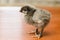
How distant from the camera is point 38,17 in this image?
3.14 ft

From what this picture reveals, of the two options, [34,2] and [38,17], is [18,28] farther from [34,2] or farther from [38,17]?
[34,2]

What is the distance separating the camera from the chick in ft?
3.13

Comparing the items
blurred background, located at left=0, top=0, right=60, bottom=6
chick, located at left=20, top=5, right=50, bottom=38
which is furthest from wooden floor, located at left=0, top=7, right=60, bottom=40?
blurred background, located at left=0, top=0, right=60, bottom=6

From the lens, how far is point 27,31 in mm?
1057

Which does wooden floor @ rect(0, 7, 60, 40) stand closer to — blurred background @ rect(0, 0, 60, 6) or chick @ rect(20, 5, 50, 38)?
chick @ rect(20, 5, 50, 38)

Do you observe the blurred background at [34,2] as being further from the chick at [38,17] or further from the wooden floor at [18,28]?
the chick at [38,17]

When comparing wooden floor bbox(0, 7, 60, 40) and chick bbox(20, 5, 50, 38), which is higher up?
chick bbox(20, 5, 50, 38)

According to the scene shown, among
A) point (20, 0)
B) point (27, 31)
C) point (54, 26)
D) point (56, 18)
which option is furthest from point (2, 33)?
point (20, 0)

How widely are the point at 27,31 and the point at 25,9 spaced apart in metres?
0.14

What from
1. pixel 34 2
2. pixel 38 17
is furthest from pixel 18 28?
pixel 34 2

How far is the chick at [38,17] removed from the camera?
0.95 metres

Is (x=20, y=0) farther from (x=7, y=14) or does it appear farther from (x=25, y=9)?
(x=25, y=9)

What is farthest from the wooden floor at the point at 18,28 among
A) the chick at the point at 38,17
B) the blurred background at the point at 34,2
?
the blurred background at the point at 34,2

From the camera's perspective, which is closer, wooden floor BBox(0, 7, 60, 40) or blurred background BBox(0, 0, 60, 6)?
wooden floor BBox(0, 7, 60, 40)
